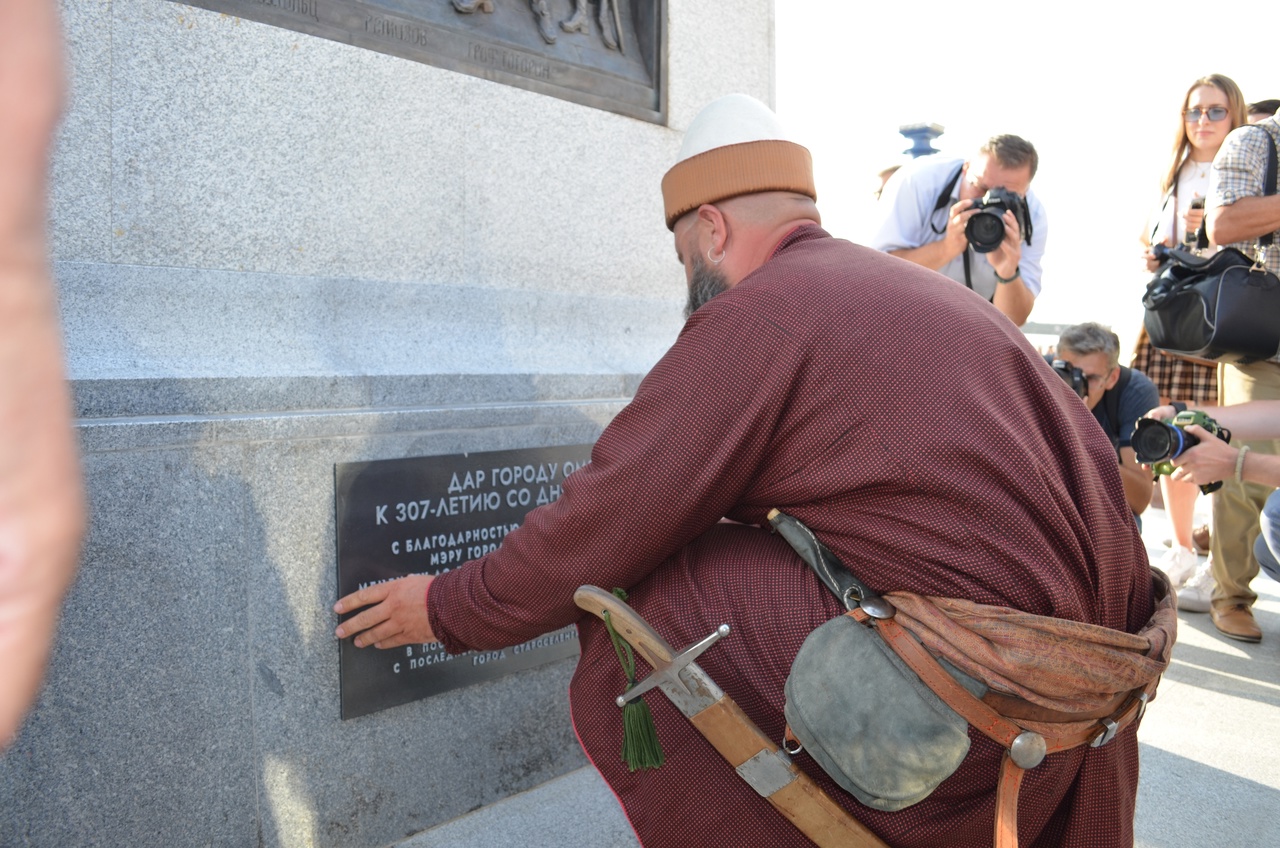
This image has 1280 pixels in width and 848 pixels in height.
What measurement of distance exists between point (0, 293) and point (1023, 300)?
Answer: 12.3 feet

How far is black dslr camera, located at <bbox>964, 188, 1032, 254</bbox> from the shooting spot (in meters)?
3.51

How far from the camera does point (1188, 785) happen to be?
3.09 meters

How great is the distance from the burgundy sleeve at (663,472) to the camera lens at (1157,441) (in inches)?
66.8

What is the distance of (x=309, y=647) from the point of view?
7.64 ft

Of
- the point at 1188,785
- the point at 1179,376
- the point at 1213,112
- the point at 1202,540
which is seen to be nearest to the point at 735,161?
the point at 1188,785

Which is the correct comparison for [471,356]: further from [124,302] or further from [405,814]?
[405,814]

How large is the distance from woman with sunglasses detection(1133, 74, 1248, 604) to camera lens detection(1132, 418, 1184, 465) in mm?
1810

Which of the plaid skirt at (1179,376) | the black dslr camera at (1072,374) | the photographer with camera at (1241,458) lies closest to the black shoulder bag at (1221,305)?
the black dslr camera at (1072,374)

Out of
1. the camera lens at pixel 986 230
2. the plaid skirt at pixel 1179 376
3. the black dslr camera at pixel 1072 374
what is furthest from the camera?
the plaid skirt at pixel 1179 376

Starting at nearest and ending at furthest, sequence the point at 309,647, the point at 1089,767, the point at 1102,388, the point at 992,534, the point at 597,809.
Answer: the point at 992,534
the point at 1089,767
the point at 309,647
the point at 597,809
the point at 1102,388

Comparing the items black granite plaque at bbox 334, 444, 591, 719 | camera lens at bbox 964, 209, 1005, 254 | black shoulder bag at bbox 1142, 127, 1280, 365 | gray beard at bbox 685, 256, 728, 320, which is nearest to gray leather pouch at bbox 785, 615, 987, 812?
gray beard at bbox 685, 256, 728, 320

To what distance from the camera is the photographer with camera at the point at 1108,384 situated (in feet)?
13.3

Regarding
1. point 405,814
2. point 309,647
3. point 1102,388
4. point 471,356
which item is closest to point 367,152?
point 471,356

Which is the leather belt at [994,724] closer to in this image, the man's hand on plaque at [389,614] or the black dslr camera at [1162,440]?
the man's hand on plaque at [389,614]
